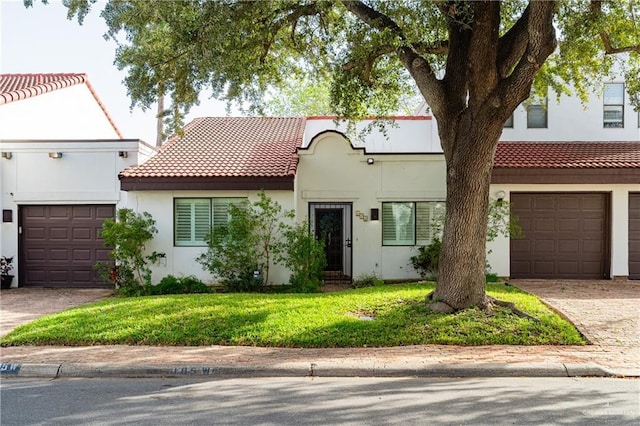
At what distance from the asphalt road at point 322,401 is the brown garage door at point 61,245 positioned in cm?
800

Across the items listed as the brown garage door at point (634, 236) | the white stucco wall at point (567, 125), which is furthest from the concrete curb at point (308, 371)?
the white stucco wall at point (567, 125)

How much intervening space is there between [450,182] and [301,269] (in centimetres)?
487

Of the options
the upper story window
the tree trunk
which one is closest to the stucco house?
the upper story window

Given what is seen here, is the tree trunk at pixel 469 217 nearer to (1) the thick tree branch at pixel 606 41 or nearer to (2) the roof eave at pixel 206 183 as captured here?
(1) the thick tree branch at pixel 606 41

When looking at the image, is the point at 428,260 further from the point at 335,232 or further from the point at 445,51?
the point at 445,51

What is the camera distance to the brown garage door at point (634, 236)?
14.3m

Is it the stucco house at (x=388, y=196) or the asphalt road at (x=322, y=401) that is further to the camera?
the stucco house at (x=388, y=196)

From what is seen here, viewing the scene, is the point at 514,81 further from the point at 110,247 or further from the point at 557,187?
the point at 110,247

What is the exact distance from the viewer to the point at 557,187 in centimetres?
1430

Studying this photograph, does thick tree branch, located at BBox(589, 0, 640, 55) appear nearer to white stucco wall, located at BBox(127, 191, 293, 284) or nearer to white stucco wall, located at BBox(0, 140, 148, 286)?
white stucco wall, located at BBox(127, 191, 293, 284)

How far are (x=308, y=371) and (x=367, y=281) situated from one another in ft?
25.1

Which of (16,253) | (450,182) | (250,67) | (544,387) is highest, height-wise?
(250,67)

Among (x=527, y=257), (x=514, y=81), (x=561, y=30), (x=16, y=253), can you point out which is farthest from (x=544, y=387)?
(x=16, y=253)

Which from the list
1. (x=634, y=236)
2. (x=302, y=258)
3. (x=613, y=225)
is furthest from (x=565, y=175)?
(x=302, y=258)
